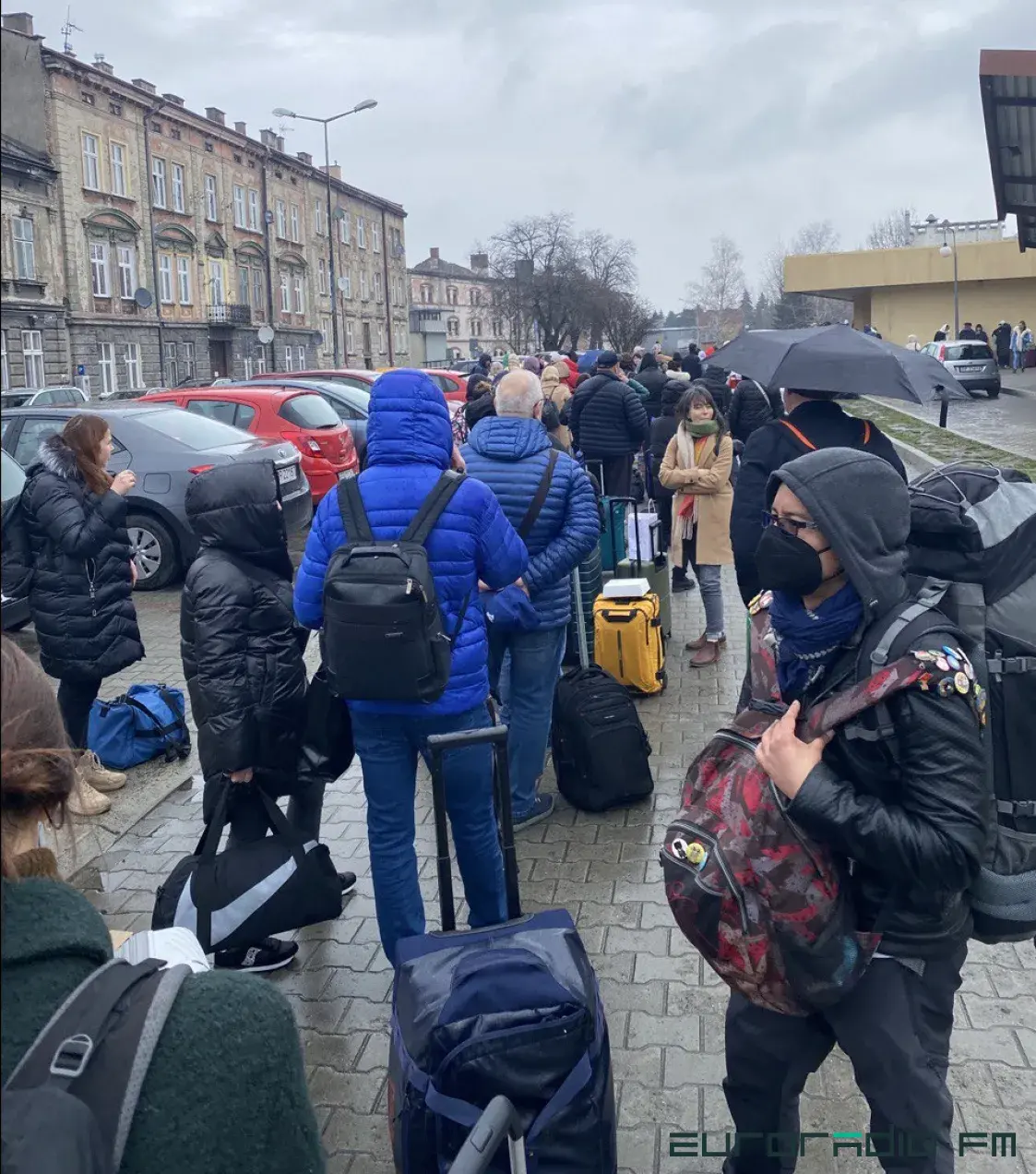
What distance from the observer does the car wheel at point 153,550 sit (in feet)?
34.3

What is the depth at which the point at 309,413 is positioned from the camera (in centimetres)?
1395

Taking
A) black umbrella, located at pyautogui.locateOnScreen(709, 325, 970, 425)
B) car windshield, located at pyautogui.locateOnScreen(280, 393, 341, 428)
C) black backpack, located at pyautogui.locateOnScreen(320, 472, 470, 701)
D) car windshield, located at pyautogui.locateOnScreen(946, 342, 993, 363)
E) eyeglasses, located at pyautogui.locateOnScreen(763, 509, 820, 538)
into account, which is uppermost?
car windshield, located at pyautogui.locateOnScreen(946, 342, 993, 363)

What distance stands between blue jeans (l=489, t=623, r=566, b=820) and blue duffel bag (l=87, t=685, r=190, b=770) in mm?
2084

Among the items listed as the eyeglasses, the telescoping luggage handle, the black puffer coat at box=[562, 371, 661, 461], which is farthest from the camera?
the black puffer coat at box=[562, 371, 661, 461]

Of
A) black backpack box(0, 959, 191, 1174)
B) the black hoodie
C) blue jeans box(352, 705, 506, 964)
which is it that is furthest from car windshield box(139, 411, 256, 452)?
black backpack box(0, 959, 191, 1174)

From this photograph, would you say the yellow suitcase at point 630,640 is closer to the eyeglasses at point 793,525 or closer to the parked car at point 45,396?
the eyeglasses at point 793,525

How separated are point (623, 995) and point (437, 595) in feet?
4.98

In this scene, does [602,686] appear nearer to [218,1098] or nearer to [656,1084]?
[656,1084]

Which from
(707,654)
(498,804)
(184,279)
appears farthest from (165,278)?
(498,804)

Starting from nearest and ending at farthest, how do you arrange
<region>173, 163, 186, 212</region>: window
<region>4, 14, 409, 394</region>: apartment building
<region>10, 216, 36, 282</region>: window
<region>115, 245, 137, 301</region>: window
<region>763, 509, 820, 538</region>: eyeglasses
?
1. <region>763, 509, 820, 538</region>: eyeglasses
2. <region>10, 216, 36, 282</region>: window
3. <region>4, 14, 409, 394</region>: apartment building
4. <region>115, 245, 137, 301</region>: window
5. <region>173, 163, 186, 212</region>: window

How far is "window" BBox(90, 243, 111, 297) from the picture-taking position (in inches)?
1543

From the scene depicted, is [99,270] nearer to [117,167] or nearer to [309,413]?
Result: [117,167]

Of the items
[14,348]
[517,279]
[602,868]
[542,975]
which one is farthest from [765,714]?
[517,279]

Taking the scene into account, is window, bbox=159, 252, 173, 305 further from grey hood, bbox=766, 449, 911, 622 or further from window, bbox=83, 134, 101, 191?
grey hood, bbox=766, 449, 911, 622
